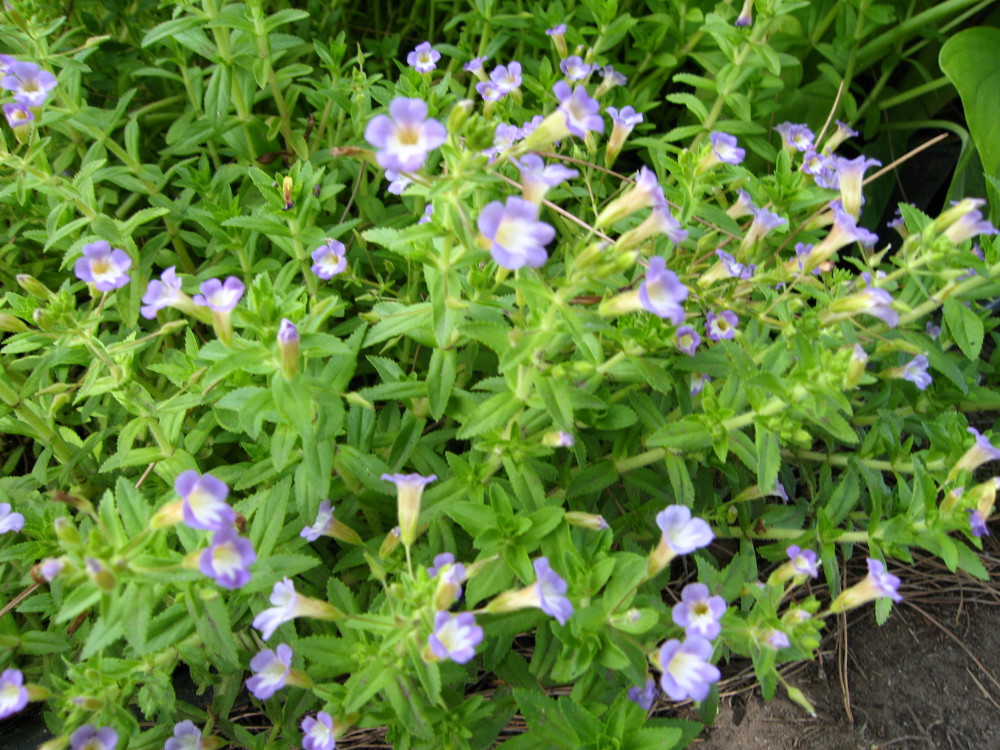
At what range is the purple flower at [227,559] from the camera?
1.80 metres

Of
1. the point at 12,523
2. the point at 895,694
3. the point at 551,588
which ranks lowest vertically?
the point at 895,694

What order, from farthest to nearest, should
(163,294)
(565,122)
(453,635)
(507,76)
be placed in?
(507,76) < (163,294) < (565,122) < (453,635)

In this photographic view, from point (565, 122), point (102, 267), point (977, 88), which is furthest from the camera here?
point (977, 88)

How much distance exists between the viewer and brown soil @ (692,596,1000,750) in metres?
3.06

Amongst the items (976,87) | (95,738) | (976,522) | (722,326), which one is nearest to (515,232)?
(722,326)

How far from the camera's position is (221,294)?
2.12 m

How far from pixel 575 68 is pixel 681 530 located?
2230mm

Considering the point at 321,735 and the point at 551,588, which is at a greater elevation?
the point at 551,588

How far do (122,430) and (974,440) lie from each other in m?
3.15

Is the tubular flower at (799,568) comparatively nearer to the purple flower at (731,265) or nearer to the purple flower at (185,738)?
the purple flower at (731,265)

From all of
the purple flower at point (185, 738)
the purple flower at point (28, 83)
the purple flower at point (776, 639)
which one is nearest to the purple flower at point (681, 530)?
the purple flower at point (776, 639)

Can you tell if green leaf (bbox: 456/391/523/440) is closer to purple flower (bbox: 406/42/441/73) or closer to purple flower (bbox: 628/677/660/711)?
purple flower (bbox: 628/677/660/711)

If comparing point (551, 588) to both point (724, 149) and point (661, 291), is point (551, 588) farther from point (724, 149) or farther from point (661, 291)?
point (724, 149)

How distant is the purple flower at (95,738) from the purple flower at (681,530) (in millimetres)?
1693
